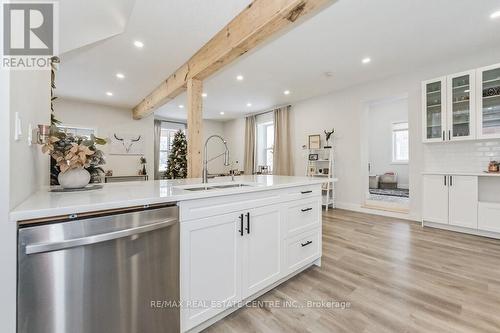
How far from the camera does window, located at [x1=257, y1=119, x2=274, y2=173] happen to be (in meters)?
7.66

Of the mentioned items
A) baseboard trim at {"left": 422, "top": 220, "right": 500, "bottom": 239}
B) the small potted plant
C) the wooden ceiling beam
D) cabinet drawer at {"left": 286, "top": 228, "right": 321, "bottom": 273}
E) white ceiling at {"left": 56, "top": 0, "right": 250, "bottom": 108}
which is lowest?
baseboard trim at {"left": 422, "top": 220, "right": 500, "bottom": 239}

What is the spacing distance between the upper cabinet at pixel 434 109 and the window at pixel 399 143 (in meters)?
4.25

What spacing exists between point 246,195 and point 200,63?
7.58 ft

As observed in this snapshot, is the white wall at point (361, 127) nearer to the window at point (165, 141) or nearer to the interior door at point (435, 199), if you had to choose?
the interior door at point (435, 199)

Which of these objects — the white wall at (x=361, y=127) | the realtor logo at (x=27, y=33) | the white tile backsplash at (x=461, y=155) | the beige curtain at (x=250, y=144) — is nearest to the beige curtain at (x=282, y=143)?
the white wall at (x=361, y=127)

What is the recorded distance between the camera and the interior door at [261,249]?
1.65 meters

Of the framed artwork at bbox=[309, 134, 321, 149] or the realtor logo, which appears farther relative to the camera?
the framed artwork at bbox=[309, 134, 321, 149]

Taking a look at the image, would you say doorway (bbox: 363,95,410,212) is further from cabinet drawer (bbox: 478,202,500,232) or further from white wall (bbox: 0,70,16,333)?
white wall (bbox: 0,70,16,333)

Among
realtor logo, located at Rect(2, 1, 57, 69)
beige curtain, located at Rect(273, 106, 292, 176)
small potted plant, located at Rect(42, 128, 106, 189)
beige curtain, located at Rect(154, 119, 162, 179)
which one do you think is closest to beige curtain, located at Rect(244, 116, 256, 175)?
beige curtain, located at Rect(273, 106, 292, 176)

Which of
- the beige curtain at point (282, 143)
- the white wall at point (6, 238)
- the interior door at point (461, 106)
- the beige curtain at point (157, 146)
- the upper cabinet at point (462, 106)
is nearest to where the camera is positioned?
the white wall at point (6, 238)

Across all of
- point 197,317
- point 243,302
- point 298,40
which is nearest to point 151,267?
point 197,317

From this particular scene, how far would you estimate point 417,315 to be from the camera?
1604 millimetres

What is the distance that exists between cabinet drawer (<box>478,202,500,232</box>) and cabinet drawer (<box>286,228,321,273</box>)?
2.71m

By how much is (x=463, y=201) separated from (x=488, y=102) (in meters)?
1.46
